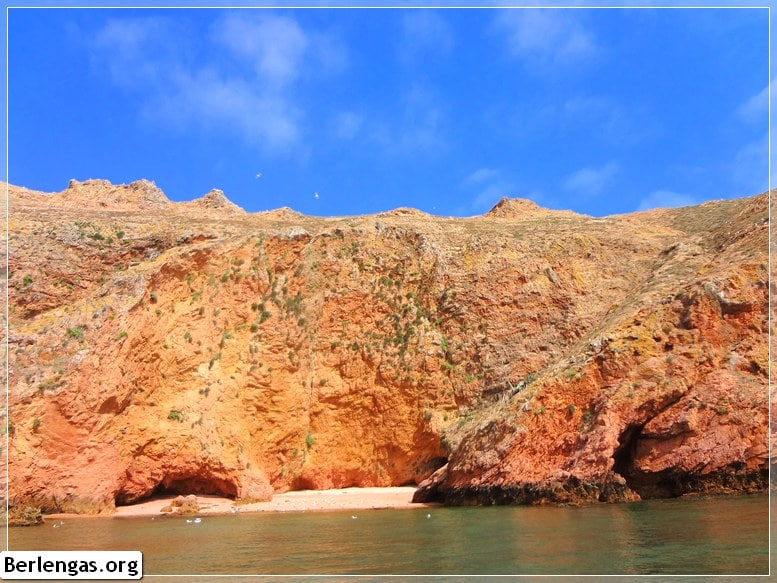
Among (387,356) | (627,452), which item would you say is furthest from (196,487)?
(627,452)

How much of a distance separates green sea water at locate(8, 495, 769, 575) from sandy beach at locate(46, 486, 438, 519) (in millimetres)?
4073

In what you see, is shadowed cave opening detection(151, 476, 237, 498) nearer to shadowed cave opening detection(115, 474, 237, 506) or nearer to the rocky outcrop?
shadowed cave opening detection(115, 474, 237, 506)

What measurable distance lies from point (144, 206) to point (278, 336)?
26.6 m

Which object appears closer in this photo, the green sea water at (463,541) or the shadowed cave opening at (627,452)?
the green sea water at (463,541)

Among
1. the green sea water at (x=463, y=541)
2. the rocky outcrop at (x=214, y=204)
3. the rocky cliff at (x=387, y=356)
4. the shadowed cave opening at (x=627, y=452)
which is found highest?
the rocky outcrop at (x=214, y=204)

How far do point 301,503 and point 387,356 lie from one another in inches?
401

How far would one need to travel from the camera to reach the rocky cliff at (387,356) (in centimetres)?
2433

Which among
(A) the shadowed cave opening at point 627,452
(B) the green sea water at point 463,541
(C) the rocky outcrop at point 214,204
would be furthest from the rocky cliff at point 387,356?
(C) the rocky outcrop at point 214,204

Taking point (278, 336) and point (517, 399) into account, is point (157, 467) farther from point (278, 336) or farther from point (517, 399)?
point (517, 399)

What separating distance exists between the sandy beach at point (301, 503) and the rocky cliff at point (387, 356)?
0.84 meters

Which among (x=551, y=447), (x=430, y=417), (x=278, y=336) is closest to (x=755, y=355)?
(x=551, y=447)

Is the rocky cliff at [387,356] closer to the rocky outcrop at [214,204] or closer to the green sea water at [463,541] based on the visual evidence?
the green sea water at [463,541]

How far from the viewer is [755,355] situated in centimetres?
2414

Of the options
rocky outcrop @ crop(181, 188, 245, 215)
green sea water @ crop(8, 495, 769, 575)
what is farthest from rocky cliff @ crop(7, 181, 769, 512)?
rocky outcrop @ crop(181, 188, 245, 215)
